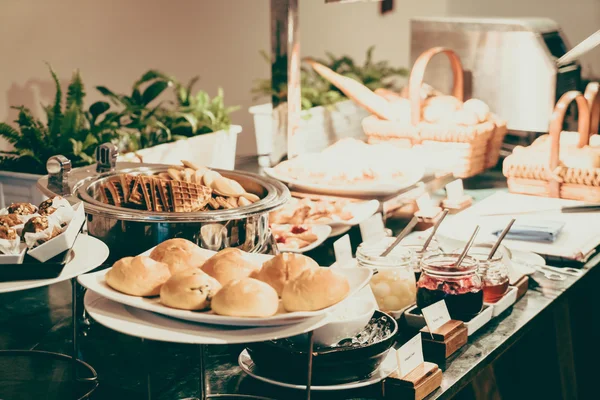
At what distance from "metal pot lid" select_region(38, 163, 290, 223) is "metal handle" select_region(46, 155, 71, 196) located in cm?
1

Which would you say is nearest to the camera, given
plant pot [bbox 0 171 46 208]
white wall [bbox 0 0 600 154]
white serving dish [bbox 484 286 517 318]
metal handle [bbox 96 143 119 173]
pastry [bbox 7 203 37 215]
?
pastry [bbox 7 203 37 215]

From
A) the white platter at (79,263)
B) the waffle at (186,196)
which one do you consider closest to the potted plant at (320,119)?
the waffle at (186,196)

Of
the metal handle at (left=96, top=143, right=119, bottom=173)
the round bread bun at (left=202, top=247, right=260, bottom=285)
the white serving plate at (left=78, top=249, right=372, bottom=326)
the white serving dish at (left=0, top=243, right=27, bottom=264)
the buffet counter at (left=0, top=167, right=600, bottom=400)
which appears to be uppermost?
the metal handle at (left=96, top=143, right=119, bottom=173)

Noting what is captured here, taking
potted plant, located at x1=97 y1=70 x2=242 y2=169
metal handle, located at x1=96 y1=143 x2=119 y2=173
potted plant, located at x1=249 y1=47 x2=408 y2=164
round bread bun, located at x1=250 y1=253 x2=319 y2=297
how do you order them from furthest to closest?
potted plant, located at x1=249 y1=47 x2=408 y2=164, potted plant, located at x1=97 y1=70 x2=242 y2=169, metal handle, located at x1=96 y1=143 x2=119 y2=173, round bread bun, located at x1=250 y1=253 x2=319 y2=297

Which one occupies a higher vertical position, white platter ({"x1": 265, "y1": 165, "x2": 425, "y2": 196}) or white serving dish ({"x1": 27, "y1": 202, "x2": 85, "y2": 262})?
white serving dish ({"x1": 27, "y1": 202, "x2": 85, "y2": 262})

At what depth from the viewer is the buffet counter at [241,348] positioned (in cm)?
134

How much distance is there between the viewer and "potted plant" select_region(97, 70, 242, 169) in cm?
274

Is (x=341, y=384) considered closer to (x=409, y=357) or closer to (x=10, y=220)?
(x=409, y=357)

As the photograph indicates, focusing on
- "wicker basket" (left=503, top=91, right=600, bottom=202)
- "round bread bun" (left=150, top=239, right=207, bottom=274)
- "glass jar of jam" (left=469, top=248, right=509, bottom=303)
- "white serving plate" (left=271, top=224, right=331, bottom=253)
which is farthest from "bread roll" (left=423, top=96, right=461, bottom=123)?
Result: "round bread bun" (left=150, top=239, right=207, bottom=274)

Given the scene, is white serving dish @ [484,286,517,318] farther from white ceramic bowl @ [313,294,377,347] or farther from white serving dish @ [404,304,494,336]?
white ceramic bowl @ [313,294,377,347]

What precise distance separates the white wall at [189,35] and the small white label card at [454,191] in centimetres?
167

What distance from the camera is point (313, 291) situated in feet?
3.41

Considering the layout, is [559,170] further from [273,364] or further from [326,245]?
[273,364]

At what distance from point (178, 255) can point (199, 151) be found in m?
1.64
